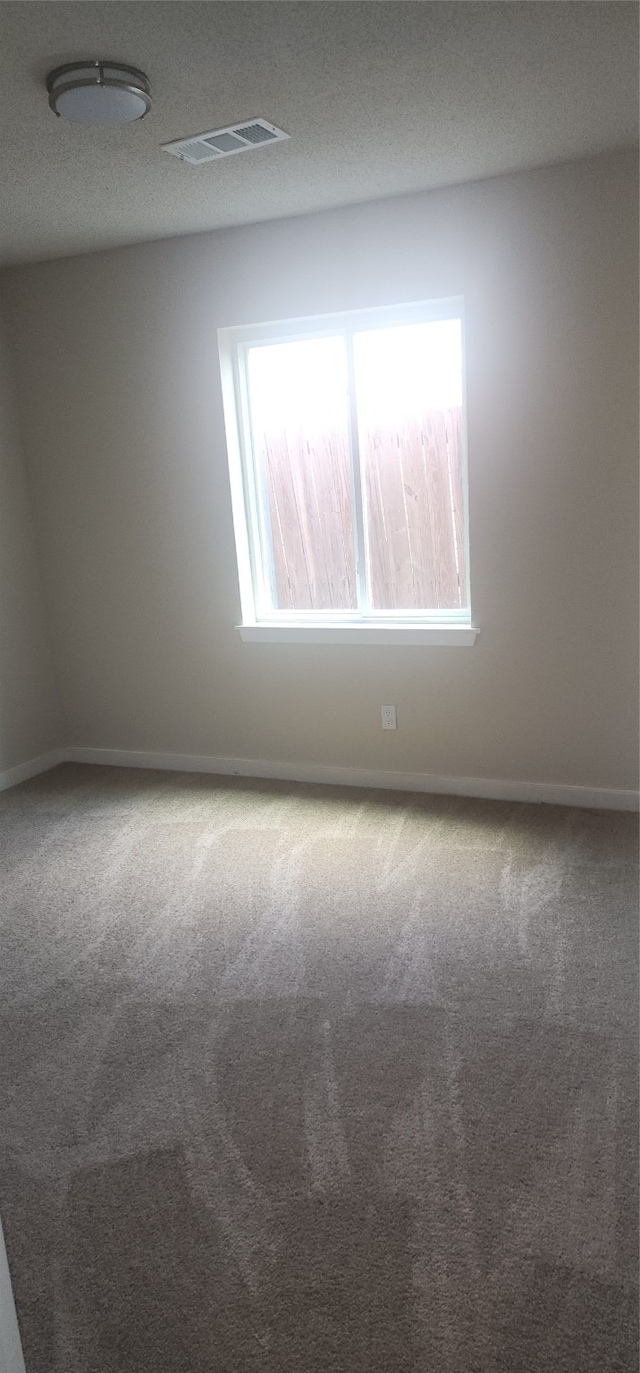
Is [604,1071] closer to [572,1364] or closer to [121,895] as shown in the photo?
[572,1364]

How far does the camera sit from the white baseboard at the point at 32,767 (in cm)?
452

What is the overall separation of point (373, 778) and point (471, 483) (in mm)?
1419

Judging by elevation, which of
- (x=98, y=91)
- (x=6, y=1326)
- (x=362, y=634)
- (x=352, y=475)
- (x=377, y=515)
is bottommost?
(x=6, y=1326)

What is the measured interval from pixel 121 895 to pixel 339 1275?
5.95 ft

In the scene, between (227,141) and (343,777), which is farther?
(343,777)

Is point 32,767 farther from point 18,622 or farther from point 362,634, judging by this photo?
point 362,634

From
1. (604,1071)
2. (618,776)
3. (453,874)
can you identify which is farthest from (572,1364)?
(618,776)

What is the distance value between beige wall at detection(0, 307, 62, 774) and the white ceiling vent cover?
6.49 feet

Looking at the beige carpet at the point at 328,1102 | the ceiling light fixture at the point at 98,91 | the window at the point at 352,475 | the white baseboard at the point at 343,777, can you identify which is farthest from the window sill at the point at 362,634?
the ceiling light fixture at the point at 98,91

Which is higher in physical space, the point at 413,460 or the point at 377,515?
the point at 413,460

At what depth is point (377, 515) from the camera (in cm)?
395

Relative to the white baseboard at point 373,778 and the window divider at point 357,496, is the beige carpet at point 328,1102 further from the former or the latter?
the window divider at point 357,496

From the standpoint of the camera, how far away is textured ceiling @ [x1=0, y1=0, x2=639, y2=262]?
2051mm

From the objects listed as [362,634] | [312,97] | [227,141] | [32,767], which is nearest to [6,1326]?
[312,97]
